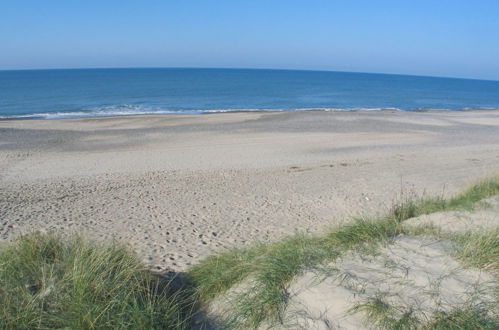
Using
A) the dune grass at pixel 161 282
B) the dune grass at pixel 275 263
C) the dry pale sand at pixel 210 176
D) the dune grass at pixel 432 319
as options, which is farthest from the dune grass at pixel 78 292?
the dune grass at pixel 432 319

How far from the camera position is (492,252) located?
12.8ft

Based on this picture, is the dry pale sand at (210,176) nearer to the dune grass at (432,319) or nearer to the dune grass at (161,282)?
the dune grass at (161,282)

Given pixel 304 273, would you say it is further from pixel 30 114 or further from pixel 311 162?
pixel 30 114

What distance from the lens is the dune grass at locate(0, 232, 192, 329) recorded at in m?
3.22

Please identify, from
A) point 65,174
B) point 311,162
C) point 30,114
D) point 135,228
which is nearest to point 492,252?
point 135,228

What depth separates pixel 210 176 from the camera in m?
12.8

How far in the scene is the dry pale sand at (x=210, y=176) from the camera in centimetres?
838

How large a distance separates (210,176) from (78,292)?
9.39 m

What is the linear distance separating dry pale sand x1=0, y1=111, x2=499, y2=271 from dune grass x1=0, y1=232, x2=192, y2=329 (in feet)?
2.58

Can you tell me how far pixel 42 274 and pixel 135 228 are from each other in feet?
14.8

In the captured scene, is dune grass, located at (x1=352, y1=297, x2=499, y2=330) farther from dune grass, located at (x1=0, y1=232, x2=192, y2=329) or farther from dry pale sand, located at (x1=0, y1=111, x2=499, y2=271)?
dry pale sand, located at (x1=0, y1=111, x2=499, y2=271)

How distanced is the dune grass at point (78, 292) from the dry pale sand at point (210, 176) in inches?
30.9

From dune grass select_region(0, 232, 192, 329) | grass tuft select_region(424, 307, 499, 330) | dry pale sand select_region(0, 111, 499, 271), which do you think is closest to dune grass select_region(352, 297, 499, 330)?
grass tuft select_region(424, 307, 499, 330)

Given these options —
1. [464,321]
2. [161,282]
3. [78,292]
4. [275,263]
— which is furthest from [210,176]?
[464,321]
